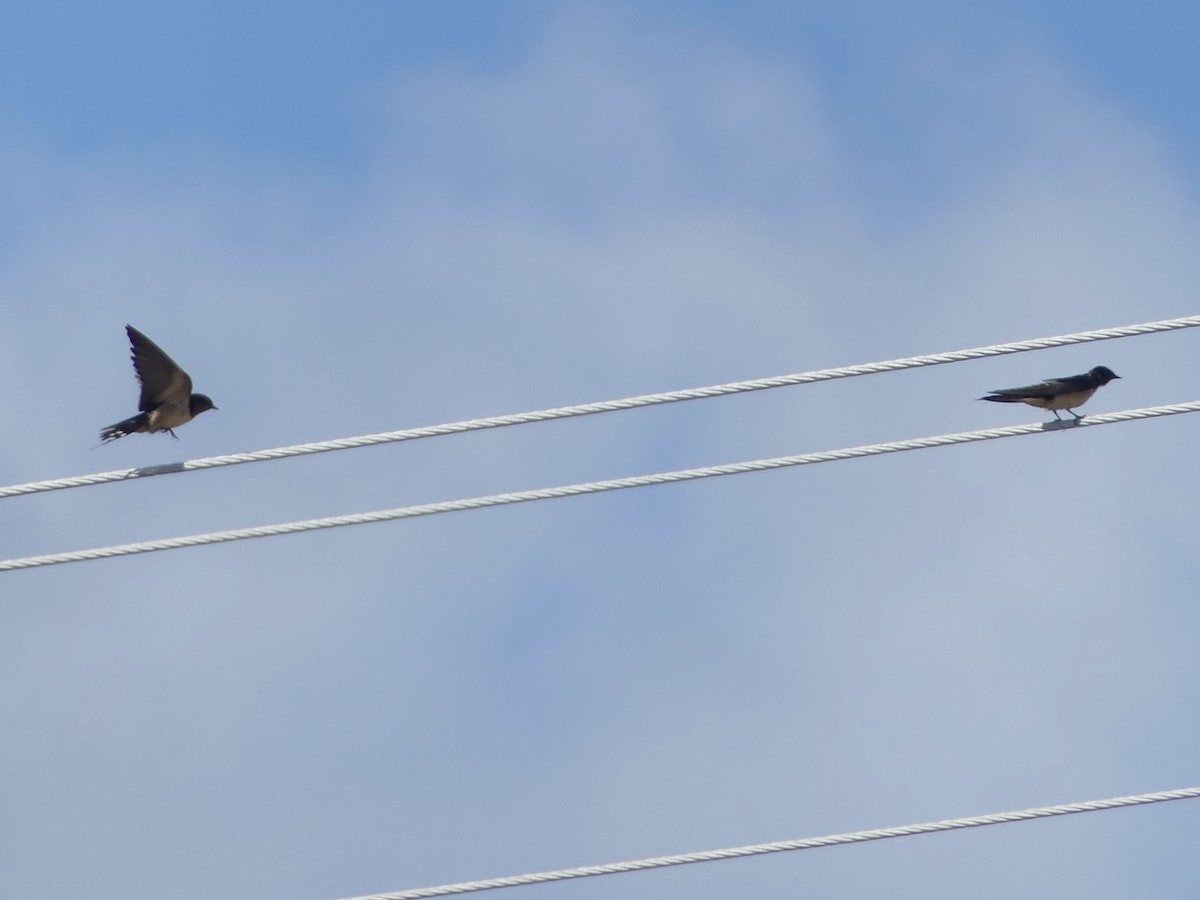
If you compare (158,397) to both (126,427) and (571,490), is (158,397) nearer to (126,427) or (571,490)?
(126,427)

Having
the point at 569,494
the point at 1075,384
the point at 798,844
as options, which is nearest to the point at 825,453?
the point at 569,494

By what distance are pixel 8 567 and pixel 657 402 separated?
3.08m

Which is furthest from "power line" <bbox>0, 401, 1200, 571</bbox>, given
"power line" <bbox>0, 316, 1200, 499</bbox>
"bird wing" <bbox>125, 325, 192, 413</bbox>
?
"bird wing" <bbox>125, 325, 192, 413</bbox>

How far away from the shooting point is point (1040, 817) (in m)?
8.66

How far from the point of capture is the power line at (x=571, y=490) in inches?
374

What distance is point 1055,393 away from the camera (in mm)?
14367

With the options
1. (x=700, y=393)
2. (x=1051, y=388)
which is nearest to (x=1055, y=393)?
(x=1051, y=388)

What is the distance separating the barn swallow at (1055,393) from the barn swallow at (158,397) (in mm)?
5602

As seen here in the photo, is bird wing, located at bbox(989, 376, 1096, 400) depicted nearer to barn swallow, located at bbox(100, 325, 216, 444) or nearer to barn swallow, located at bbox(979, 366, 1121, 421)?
barn swallow, located at bbox(979, 366, 1121, 421)

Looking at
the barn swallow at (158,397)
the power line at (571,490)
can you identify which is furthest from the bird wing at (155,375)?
the power line at (571,490)

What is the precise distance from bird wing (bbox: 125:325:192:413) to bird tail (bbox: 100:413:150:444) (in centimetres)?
7

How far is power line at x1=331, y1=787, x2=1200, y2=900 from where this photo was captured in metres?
8.54

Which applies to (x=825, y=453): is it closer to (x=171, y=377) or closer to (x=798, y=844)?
(x=798, y=844)

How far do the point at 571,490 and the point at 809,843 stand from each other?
193 centimetres
